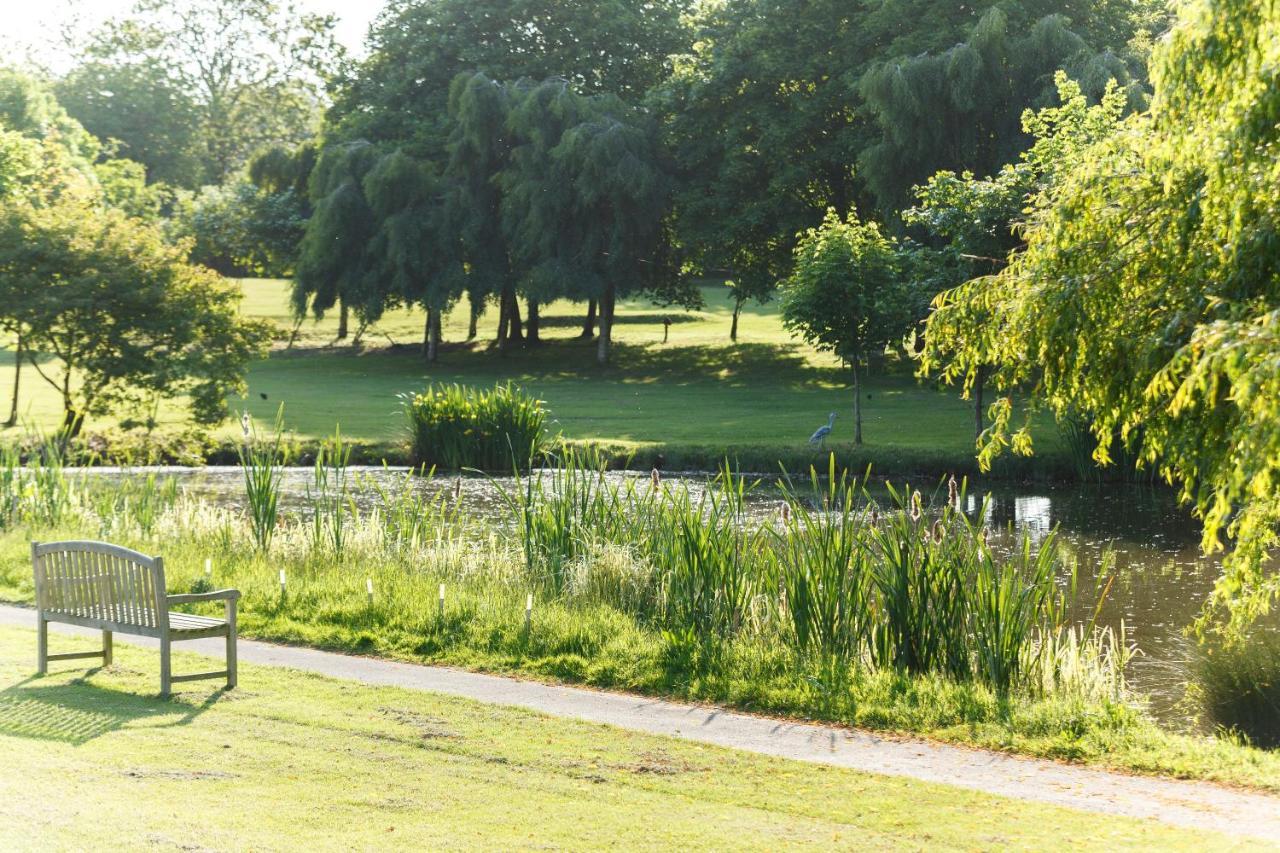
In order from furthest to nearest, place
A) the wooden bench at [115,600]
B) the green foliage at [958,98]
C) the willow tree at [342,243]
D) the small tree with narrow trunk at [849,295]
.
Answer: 1. the willow tree at [342,243]
2. the green foliage at [958,98]
3. the small tree with narrow trunk at [849,295]
4. the wooden bench at [115,600]

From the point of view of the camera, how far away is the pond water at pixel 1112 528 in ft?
46.3

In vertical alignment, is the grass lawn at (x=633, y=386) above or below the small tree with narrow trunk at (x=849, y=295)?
below

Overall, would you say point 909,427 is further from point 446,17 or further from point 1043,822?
point 446,17

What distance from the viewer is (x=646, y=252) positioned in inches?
1911

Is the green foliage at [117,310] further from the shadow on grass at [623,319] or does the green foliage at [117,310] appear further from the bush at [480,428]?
the shadow on grass at [623,319]

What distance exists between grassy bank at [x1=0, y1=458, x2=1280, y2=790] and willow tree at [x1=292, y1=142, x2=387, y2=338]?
3244 centimetres

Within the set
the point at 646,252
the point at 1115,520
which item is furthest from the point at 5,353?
the point at 1115,520

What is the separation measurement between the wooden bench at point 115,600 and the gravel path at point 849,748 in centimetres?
82

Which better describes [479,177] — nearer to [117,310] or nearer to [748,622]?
[117,310]

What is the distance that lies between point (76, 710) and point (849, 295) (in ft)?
68.4

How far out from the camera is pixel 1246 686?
12.3 metres

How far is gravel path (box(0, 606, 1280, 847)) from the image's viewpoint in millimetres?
7492

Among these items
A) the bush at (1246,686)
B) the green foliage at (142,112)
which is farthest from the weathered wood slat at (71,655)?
the green foliage at (142,112)

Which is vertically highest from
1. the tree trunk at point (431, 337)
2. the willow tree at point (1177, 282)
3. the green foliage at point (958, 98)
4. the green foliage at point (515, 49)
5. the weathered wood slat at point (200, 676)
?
the green foliage at point (515, 49)
